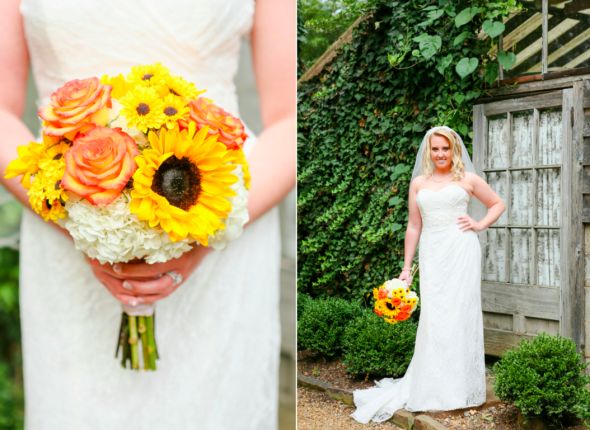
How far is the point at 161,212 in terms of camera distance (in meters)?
1.38

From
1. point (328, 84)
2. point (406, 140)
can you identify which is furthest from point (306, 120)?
point (406, 140)

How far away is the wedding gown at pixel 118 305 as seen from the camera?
159cm

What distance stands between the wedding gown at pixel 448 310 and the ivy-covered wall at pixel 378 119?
44.8 inches

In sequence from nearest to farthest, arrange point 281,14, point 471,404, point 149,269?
1. point 149,269
2. point 281,14
3. point 471,404

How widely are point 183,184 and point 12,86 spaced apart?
19.5 inches

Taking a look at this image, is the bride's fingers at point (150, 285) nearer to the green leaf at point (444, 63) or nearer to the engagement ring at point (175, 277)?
the engagement ring at point (175, 277)

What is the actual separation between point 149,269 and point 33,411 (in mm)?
495

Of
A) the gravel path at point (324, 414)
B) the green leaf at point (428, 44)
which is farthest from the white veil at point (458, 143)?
the gravel path at point (324, 414)

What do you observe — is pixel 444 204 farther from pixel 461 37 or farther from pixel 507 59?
pixel 461 37

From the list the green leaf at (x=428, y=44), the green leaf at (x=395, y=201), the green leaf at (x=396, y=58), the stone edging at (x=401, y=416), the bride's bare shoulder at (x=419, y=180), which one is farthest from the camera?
the green leaf at (x=395, y=201)

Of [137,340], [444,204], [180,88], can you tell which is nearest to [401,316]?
[444,204]

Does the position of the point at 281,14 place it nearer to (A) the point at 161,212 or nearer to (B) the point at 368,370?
(A) the point at 161,212

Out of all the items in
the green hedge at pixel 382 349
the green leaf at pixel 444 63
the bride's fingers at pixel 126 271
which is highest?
the green leaf at pixel 444 63

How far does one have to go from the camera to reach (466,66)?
4.30m
